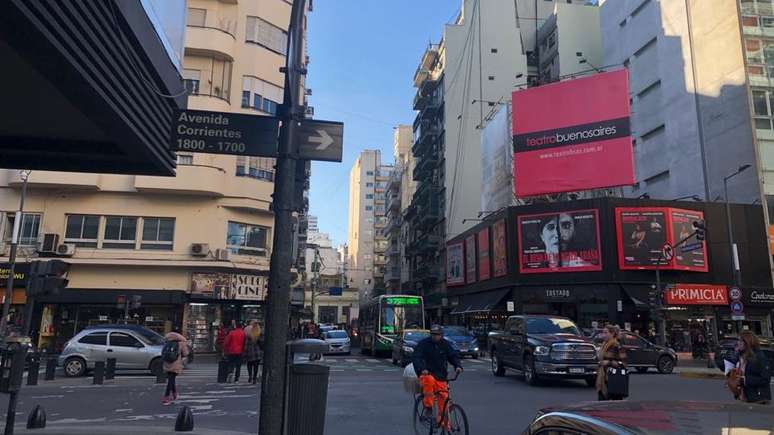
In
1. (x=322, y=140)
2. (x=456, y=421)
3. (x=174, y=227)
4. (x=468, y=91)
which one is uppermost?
(x=468, y=91)

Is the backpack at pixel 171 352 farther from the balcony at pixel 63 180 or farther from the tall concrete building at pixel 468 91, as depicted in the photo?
the tall concrete building at pixel 468 91

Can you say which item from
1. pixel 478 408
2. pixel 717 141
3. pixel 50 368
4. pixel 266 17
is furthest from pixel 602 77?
pixel 50 368

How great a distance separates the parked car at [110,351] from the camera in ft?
70.1

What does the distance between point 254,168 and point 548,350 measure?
2260 centimetres

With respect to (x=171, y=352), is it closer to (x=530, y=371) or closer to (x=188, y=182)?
(x=530, y=371)

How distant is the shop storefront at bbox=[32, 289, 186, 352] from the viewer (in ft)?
105

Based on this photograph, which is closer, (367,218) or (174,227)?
(174,227)

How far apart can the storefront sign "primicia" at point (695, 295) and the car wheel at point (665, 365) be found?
11.5 metres

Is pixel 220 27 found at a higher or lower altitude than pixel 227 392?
higher

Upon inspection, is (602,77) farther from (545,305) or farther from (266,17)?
(266,17)

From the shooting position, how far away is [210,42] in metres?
32.8

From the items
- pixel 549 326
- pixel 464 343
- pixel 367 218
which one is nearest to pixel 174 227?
pixel 464 343

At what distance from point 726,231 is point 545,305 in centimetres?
1261

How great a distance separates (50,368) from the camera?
20.0m
